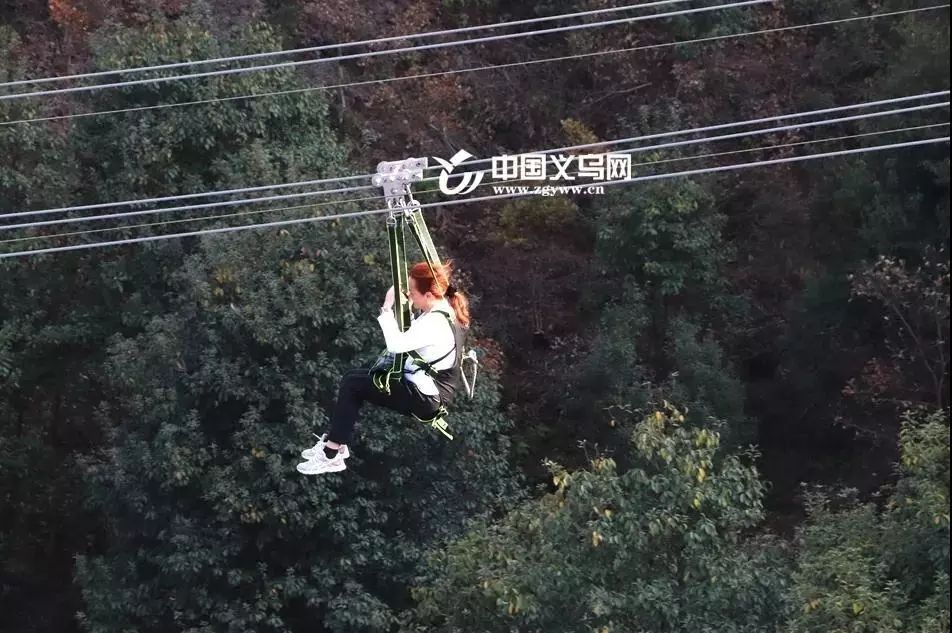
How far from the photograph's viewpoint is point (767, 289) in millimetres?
20766

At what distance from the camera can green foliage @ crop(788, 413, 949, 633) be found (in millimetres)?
11914

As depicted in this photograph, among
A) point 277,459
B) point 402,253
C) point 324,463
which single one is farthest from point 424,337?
point 277,459

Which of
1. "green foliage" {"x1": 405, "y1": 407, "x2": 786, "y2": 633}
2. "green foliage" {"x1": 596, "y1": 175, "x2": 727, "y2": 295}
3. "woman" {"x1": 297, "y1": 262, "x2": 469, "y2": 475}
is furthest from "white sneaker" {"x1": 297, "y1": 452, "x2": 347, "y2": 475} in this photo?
"green foliage" {"x1": 596, "y1": 175, "x2": 727, "y2": 295}

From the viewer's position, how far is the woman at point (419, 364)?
310 inches

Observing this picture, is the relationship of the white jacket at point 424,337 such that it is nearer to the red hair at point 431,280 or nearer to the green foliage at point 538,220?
the red hair at point 431,280

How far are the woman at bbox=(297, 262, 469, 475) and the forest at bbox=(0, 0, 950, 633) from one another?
3.44 meters

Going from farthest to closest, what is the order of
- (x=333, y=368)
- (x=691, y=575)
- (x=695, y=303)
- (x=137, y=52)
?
(x=695, y=303), (x=137, y=52), (x=333, y=368), (x=691, y=575)

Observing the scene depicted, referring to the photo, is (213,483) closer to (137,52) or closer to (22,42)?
(137,52)

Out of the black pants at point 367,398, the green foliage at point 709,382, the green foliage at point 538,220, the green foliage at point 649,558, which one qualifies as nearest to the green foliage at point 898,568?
the green foliage at point 649,558

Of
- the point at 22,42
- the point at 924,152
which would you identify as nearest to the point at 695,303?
the point at 924,152

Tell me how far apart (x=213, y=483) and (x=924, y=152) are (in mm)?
8648

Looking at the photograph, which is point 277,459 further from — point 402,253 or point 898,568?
point 402,253

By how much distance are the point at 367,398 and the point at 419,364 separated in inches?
14.9

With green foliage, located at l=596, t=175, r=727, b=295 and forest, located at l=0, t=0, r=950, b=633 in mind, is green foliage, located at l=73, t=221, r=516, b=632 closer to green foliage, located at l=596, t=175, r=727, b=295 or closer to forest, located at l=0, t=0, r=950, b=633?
forest, located at l=0, t=0, r=950, b=633
